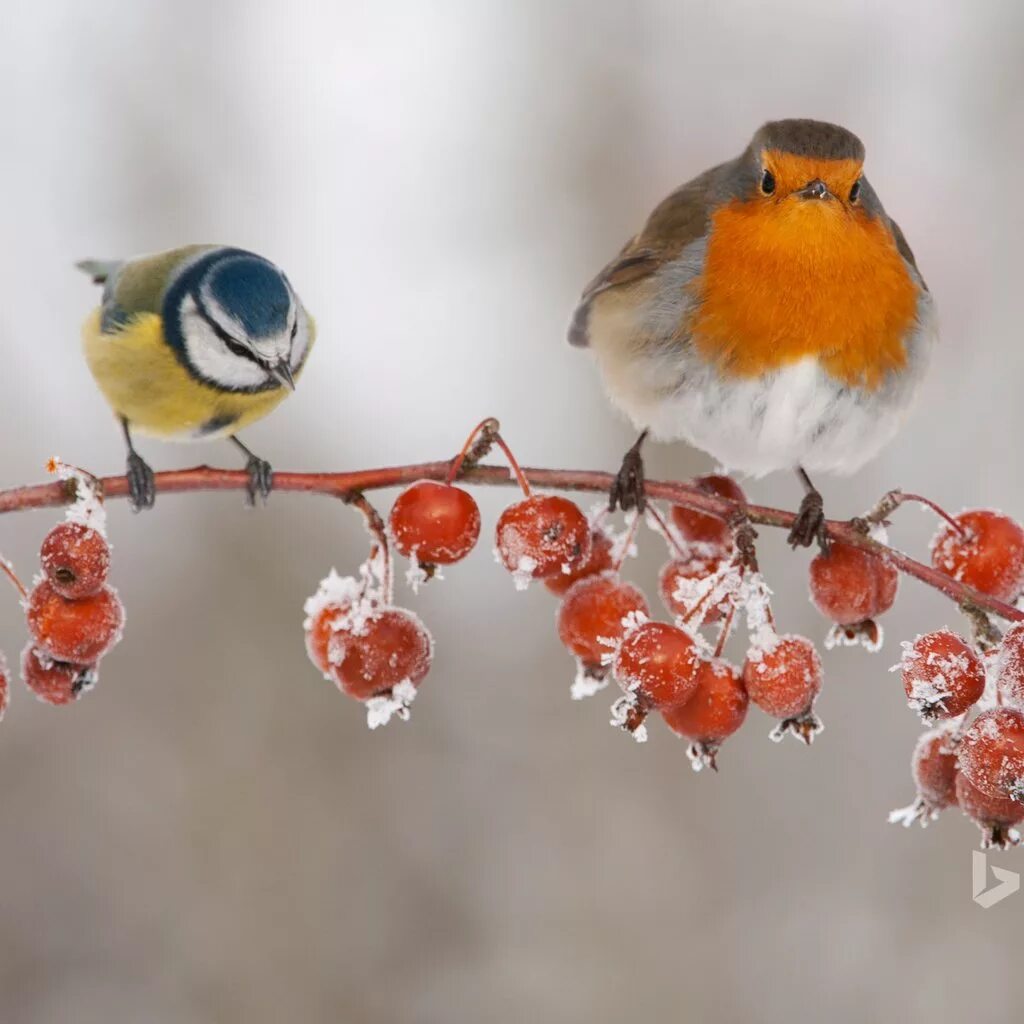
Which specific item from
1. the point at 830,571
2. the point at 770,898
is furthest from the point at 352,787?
the point at 830,571

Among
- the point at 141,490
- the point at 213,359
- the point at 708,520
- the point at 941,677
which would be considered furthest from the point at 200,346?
the point at 941,677

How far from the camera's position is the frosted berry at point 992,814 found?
1547 millimetres

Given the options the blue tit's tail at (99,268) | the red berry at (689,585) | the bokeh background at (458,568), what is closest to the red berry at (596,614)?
the red berry at (689,585)

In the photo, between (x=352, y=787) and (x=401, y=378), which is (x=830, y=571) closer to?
(x=352, y=787)

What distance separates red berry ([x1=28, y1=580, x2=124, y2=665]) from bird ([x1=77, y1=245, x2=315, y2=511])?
46.0 inches

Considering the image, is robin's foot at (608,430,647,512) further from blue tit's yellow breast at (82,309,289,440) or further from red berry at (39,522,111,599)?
blue tit's yellow breast at (82,309,289,440)

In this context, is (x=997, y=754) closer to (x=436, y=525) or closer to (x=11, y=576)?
(x=436, y=525)

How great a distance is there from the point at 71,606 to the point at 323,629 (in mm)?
364

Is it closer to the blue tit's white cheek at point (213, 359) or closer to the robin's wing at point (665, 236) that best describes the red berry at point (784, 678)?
the robin's wing at point (665, 236)

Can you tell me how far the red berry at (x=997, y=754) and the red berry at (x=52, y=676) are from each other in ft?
3.97

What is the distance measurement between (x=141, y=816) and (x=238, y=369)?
213cm

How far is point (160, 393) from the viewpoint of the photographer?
3.10 metres

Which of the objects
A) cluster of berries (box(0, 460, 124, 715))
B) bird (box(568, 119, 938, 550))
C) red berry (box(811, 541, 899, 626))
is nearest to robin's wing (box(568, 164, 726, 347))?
bird (box(568, 119, 938, 550))

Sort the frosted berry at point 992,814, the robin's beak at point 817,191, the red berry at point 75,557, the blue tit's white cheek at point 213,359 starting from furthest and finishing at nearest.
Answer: the blue tit's white cheek at point 213,359, the robin's beak at point 817,191, the red berry at point 75,557, the frosted berry at point 992,814
